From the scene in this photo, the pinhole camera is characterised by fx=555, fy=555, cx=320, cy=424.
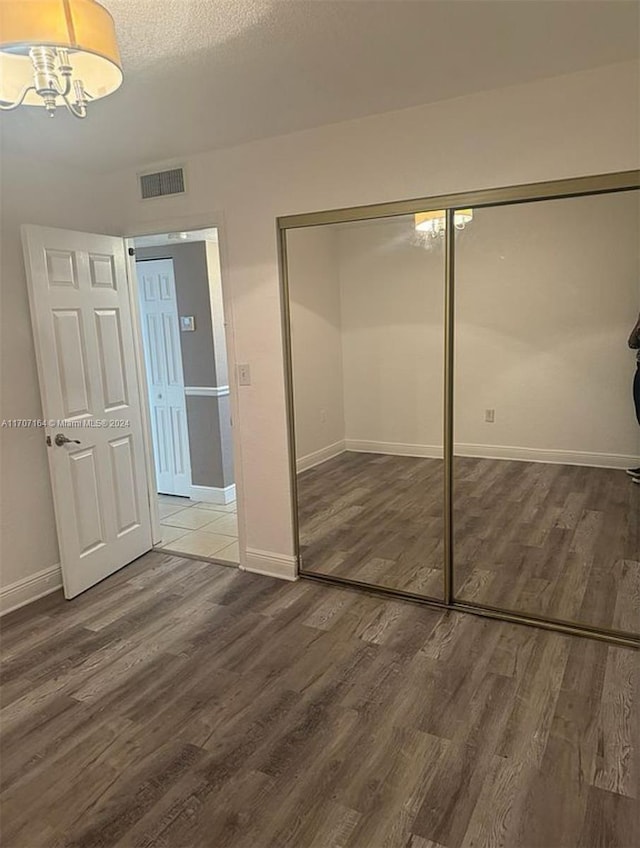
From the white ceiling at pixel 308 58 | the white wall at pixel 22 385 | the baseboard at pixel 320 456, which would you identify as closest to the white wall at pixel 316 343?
the baseboard at pixel 320 456

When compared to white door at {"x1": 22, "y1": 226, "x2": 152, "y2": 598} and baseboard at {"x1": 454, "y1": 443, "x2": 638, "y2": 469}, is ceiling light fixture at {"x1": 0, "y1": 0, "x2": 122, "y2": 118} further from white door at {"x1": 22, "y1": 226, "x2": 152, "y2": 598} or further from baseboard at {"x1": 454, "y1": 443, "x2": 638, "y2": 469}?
baseboard at {"x1": 454, "y1": 443, "x2": 638, "y2": 469}

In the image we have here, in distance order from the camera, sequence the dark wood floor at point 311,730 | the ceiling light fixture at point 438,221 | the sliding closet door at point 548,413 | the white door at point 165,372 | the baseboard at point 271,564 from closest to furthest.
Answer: the dark wood floor at point 311,730, the ceiling light fixture at point 438,221, the sliding closet door at point 548,413, the baseboard at point 271,564, the white door at point 165,372

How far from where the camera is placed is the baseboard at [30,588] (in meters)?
3.07

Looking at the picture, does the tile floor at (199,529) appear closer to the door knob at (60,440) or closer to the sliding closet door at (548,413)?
the door knob at (60,440)

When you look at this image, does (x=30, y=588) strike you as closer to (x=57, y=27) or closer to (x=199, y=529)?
(x=199, y=529)

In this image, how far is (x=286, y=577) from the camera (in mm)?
3371

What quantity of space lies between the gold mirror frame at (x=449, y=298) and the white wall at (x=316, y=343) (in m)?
0.09

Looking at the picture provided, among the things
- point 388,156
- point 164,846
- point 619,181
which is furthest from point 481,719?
point 388,156

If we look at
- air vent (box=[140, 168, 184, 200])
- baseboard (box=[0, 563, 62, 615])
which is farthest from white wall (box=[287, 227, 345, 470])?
baseboard (box=[0, 563, 62, 615])

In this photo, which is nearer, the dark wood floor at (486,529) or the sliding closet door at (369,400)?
the dark wood floor at (486,529)

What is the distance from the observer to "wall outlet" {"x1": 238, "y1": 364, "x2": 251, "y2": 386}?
10.8 ft

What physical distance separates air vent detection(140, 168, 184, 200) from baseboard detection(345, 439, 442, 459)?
186 centimetres

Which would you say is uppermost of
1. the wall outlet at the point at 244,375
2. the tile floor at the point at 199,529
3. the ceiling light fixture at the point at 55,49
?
the ceiling light fixture at the point at 55,49

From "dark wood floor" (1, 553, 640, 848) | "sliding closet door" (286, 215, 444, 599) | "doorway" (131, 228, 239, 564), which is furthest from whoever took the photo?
"doorway" (131, 228, 239, 564)
